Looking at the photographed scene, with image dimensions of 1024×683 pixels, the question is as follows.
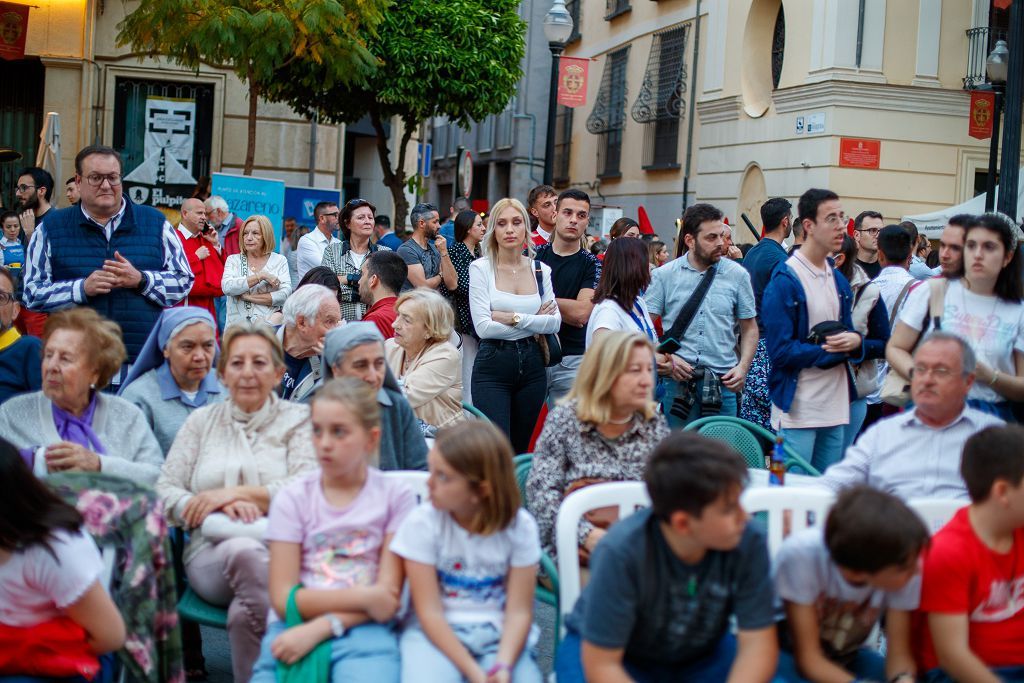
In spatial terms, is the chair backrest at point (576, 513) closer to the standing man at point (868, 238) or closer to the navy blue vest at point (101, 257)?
the navy blue vest at point (101, 257)

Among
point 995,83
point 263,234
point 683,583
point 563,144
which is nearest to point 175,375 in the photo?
point 683,583

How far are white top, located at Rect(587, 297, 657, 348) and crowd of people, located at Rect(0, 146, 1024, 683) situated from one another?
21 mm

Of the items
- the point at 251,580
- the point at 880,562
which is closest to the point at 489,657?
the point at 251,580

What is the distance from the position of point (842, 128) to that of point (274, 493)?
16659 millimetres

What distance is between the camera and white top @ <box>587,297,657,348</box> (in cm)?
677

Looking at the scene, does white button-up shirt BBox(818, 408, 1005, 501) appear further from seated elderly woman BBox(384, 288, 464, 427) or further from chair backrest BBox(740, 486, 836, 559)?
seated elderly woman BBox(384, 288, 464, 427)

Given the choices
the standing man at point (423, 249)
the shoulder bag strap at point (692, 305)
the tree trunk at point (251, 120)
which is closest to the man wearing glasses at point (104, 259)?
the standing man at point (423, 249)

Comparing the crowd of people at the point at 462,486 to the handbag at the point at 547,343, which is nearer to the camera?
the crowd of people at the point at 462,486

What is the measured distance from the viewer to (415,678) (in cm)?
369

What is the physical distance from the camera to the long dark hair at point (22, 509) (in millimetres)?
3340

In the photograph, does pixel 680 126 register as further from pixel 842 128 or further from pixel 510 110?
pixel 510 110

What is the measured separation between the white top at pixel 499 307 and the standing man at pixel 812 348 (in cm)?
141

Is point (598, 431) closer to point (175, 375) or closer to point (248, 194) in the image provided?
point (175, 375)

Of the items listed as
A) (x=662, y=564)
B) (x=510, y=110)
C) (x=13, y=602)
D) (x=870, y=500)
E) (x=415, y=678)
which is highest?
(x=510, y=110)
